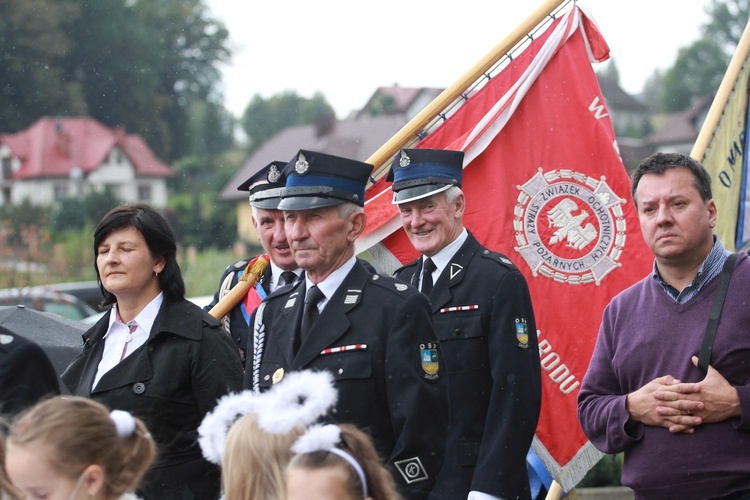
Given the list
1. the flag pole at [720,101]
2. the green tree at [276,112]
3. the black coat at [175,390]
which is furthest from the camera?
the green tree at [276,112]

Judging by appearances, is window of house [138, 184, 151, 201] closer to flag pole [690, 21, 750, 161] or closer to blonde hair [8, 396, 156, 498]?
flag pole [690, 21, 750, 161]

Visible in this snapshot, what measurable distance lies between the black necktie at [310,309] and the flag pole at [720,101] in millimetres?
2709

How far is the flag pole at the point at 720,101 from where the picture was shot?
6047 mm

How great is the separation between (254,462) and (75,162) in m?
62.0

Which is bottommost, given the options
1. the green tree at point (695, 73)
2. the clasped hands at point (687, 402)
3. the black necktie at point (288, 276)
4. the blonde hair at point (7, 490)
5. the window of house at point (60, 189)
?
the blonde hair at point (7, 490)

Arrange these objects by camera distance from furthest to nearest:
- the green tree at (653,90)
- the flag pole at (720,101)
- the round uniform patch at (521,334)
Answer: the green tree at (653,90), the flag pole at (720,101), the round uniform patch at (521,334)

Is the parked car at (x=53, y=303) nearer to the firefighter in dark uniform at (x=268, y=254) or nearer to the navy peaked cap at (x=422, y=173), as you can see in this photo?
the firefighter in dark uniform at (x=268, y=254)

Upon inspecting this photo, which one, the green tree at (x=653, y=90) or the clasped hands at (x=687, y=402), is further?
the green tree at (x=653, y=90)

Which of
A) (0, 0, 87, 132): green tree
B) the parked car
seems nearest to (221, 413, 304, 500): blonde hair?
the parked car

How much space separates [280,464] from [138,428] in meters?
0.54

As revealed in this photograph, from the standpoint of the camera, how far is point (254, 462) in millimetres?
3225

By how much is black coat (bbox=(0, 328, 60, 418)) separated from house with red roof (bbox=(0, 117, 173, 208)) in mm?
55068

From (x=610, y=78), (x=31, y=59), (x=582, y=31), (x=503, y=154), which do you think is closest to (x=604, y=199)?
(x=503, y=154)

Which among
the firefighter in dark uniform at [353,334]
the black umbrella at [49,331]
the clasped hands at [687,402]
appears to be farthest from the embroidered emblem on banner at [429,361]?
the black umbrella at [49,331]
